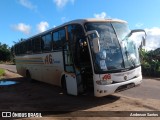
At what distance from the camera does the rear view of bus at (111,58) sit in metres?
10.4

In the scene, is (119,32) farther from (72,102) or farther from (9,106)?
(9,106)

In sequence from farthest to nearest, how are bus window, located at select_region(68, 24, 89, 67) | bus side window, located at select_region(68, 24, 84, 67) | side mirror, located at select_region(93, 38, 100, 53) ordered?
bus side window, located at select_region(68, 24, 84, 67) < bus window, located at select_region(68, 24, 89, 67) < side mirror, located at select_region(93, 38, 100, 53)

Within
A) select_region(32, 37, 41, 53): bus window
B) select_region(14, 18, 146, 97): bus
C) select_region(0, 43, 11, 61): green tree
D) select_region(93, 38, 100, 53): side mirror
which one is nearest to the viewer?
select_region(93, 38, 100, 53): side mirror

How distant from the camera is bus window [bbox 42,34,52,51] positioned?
50.1 ft

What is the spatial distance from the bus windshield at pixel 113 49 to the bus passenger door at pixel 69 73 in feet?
4.92

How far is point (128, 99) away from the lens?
37.6ft

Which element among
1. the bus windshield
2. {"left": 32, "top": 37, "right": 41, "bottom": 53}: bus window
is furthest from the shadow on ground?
{"left": 32, "top": 37, "right": 41, "bottom": 53}: bus window

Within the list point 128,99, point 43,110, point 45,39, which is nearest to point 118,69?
point 128,99

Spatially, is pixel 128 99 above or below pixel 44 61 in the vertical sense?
below

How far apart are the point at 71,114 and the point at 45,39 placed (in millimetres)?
7408

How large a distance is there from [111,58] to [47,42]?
5.89 metres

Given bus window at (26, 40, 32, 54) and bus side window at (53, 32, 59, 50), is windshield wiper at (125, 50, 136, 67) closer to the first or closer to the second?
bus side window at (53, 32, 59, 50)

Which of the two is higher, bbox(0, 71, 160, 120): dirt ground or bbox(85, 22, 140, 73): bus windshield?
bbox(85, 22, 140, 73): bus windshield

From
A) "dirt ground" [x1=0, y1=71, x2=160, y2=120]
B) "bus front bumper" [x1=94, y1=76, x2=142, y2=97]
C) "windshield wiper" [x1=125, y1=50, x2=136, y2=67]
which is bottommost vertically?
"dirt ground" [x1=0, y1=71, x2=160, y2=120]
